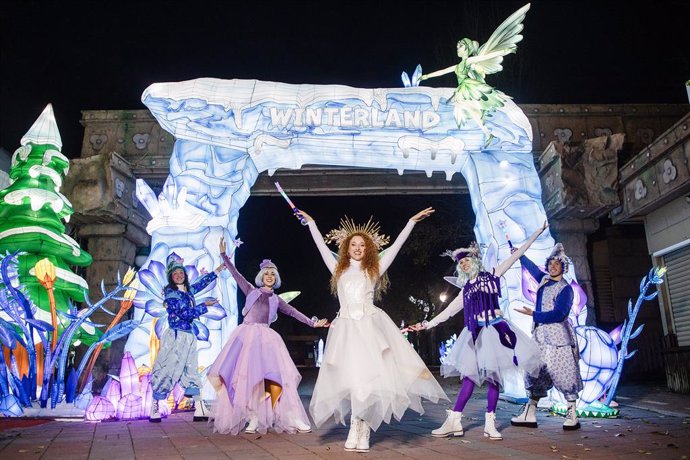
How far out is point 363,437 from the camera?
3865 millimetres

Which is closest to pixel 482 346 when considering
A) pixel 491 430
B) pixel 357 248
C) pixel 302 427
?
pixel 491 430

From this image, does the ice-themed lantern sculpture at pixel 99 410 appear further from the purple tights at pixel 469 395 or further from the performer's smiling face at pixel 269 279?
the purple tights at pixel 469 395

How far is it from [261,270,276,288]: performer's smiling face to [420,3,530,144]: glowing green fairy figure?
4.75m

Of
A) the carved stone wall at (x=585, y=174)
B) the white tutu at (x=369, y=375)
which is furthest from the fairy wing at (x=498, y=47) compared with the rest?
the white tutu at (x=369, y=375)

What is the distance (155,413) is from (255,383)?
6.33ft

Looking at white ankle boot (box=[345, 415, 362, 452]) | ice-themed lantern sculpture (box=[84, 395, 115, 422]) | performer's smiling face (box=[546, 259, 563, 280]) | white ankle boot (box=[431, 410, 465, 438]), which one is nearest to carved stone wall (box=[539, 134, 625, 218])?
performer's smiling face (box=[546, 259, 563, 280])

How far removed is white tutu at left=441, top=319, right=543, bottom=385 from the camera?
485 cm

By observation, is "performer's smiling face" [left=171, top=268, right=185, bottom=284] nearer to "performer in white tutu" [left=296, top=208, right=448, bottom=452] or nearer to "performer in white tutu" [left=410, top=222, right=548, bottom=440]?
"performer in white tutu" [left=296, top=208, right=448, bottom=452]

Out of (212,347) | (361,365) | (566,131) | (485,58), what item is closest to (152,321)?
(212,347)

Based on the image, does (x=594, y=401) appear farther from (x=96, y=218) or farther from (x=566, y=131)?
(x=96, y=218)

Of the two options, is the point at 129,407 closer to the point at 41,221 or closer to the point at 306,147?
the point at 41,221

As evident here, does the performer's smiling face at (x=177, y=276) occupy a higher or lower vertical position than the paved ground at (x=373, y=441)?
higher

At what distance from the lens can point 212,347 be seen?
7848 mm

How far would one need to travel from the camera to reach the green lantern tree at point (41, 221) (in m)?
7.52
